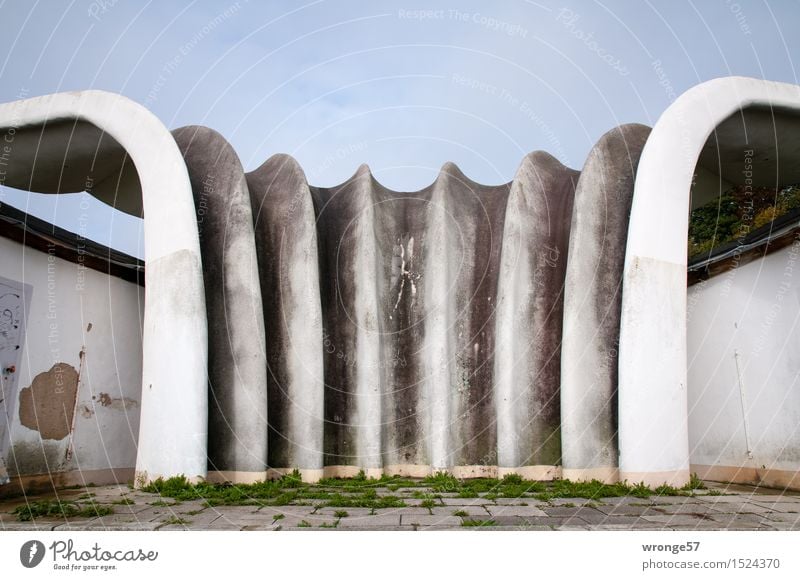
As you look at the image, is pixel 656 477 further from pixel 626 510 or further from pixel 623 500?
pixel 626 510

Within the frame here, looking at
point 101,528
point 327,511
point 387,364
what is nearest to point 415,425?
point 387,364

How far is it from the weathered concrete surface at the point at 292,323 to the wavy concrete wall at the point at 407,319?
2 centimetres

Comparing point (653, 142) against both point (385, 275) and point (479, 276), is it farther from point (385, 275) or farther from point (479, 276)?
point (385, 275)

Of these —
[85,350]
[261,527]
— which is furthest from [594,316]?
[85,350]

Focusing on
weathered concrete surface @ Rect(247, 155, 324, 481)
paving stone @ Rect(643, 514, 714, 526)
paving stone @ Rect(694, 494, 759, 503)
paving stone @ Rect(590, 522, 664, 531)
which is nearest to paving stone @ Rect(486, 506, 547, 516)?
paving stone @ Rect(590, 522, 664, 531)

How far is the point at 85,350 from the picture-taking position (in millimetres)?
9867

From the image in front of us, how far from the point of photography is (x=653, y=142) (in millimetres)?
8961

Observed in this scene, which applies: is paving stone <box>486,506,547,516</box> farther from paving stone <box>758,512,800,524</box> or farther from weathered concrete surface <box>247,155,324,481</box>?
weathered concrete surface <box>247,155,324,481</box>

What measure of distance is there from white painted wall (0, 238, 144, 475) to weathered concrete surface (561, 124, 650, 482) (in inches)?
278

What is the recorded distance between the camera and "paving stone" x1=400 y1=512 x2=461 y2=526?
5922 mm

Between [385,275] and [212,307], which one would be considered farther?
[385,275]

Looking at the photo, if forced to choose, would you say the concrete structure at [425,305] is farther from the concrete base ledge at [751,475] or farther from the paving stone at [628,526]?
the paving stone at [628,526]

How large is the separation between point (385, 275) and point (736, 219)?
18.3 meters

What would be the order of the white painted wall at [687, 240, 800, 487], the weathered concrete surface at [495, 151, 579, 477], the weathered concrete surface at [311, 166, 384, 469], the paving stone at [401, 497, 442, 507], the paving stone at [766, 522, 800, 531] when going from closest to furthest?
the paving stone at [766, 522, 800, 531]
the paving stone at [401, 497, 442, 507]
the white painted wall at [687, 240, 800, 487]
the weathered concrete surface at [495, 151, 579, 477]
the weathered concrete surface at [311, 166, 384, 469]
